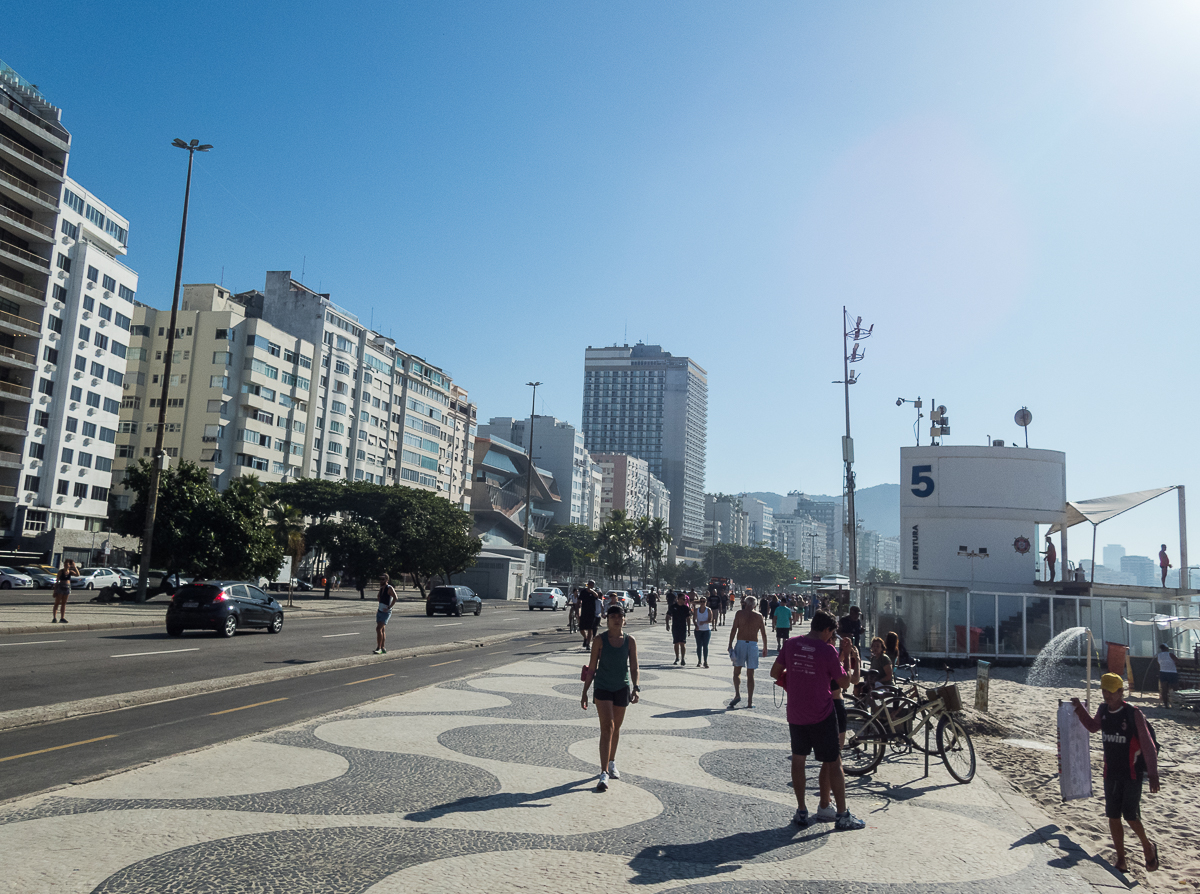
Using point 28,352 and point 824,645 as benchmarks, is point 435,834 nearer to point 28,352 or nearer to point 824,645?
point 824,645

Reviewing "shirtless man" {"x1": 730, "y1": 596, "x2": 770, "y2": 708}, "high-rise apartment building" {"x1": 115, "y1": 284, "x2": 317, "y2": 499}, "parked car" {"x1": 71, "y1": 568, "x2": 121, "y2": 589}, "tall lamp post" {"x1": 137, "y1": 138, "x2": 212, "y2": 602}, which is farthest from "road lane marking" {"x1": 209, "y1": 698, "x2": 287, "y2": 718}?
"high-rise apartment building" {"x1": 115, "y1": 284, "x2": 317, "y2": 499}

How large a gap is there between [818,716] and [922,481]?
2662 centimetres

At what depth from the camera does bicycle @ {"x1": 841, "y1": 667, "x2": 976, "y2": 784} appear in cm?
867

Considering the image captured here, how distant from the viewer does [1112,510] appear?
28.9 meters

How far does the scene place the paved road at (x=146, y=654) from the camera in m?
12.0

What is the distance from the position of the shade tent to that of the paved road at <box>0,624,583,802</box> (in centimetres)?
2375

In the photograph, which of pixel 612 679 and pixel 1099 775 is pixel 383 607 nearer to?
pixel 612 679

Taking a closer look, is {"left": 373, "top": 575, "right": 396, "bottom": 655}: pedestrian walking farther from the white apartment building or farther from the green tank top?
the white apartment building

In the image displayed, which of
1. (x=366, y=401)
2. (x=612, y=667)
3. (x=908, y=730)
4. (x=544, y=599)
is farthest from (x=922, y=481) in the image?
(x=366, y=401)

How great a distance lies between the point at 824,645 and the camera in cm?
695

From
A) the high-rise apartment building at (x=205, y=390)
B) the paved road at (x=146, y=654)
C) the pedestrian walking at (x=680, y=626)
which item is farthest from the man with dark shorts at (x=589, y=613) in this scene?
the high-rise apartment building at (x=205, y=390)

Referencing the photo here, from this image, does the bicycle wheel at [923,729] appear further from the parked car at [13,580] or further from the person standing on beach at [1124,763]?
the parked car at [13,580]

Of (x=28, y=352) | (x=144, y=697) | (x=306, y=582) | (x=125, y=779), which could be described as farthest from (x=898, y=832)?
(x=306, y=582)

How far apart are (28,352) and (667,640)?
5423 centimetres
